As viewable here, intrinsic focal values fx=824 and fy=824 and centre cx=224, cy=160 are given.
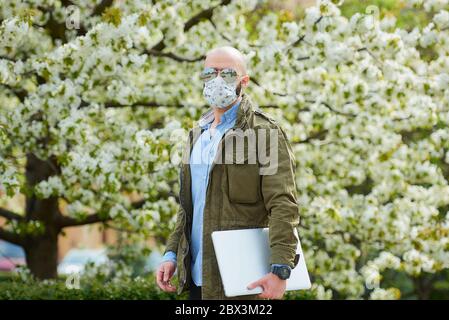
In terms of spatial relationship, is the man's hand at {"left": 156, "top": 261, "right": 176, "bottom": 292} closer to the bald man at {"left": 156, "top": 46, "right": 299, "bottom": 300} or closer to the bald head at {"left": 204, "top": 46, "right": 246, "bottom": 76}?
the bald man at {"left": 156, "top": 46, "right": 299, "bottom": 300}

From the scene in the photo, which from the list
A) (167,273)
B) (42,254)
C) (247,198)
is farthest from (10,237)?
(247,198)

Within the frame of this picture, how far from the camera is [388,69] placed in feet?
24.7

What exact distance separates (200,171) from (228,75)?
0.44m

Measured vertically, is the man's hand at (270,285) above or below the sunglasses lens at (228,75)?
below

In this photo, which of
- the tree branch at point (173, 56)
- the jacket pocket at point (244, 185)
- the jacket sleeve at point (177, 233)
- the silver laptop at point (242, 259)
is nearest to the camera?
the silver laptop at point (242, 259)

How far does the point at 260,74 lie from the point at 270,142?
407 cm

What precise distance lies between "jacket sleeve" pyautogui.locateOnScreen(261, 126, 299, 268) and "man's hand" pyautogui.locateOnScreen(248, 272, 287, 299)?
0.06 m

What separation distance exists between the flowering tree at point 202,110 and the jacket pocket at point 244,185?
3.18 meters

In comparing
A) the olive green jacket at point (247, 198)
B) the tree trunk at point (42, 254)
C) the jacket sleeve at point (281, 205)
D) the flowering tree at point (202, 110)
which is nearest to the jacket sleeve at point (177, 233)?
the olive green jacket at point (247, 198)

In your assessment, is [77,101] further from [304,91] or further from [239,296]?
[239,296]

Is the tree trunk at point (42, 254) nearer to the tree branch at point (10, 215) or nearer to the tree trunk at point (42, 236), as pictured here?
the tree trunk at point (42, 236)

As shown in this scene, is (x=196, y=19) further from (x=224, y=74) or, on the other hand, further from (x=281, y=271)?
(x=281, y=271)

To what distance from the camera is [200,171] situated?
3.61 m

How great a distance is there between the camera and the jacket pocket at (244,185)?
3.44 metres
